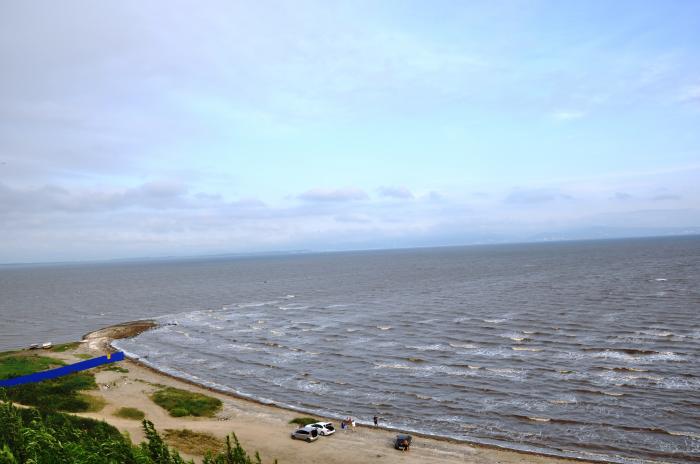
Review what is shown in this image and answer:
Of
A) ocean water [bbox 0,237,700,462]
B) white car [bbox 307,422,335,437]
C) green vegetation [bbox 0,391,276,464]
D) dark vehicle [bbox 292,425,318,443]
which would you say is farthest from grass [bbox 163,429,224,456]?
green vegetation [bbox 0,391,276,464]

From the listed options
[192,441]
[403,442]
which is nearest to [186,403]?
[192,441]

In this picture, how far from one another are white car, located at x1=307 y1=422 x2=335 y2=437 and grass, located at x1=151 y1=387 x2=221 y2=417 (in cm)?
1235

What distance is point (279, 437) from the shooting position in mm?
40062

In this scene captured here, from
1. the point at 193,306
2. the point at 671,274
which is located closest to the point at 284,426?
the point at 193,306

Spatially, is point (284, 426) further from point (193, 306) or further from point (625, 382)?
point (193, 306)

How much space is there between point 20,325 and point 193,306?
39601 mm

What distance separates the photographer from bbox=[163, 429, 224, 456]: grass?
122ft

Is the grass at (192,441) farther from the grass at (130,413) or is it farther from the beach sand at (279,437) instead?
the grass at (130,413)

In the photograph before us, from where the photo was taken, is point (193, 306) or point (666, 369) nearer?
point (666, 369)

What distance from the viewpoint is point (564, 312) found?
88875 millimetres

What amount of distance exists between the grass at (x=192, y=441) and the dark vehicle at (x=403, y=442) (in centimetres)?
1379

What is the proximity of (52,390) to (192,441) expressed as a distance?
22147 millimetres

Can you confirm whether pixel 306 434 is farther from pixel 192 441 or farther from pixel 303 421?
pixel 192 441

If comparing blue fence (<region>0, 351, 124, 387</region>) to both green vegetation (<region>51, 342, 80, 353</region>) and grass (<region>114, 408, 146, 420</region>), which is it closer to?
grass (<region>114, 408, 146, 420</region>)
